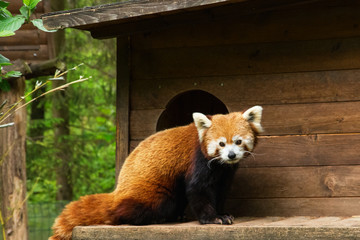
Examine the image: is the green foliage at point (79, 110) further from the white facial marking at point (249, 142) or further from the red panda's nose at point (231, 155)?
the red panda's nose at point (231, 155)

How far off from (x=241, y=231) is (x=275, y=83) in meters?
1.68

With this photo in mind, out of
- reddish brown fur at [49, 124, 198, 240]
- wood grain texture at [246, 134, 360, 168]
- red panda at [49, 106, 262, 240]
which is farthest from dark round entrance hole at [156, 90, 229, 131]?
red panda at [49, 106, 262, 240]

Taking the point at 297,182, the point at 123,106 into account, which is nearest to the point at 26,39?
the point at 123,106

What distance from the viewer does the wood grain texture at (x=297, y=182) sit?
4801 millimetres

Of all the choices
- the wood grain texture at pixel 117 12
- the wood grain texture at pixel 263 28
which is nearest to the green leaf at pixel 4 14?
the wood grain texture at pixel 117 12

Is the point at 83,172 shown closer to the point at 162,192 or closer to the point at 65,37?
the point at 65,37

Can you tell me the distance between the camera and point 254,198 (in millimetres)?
5023

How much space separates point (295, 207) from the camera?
193 inches

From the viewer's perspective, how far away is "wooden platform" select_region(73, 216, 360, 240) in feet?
11.8

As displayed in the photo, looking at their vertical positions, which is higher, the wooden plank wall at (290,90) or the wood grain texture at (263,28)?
the wood grain texture at (263,28)

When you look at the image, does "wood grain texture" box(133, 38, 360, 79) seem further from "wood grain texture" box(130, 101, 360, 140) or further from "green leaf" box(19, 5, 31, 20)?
"green leaf" box(19, 5, 31, 20)

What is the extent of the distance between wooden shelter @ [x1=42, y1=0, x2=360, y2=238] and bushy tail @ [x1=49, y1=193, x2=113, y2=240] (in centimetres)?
95

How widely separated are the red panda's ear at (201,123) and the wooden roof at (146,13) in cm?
83

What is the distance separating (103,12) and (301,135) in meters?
1.97
